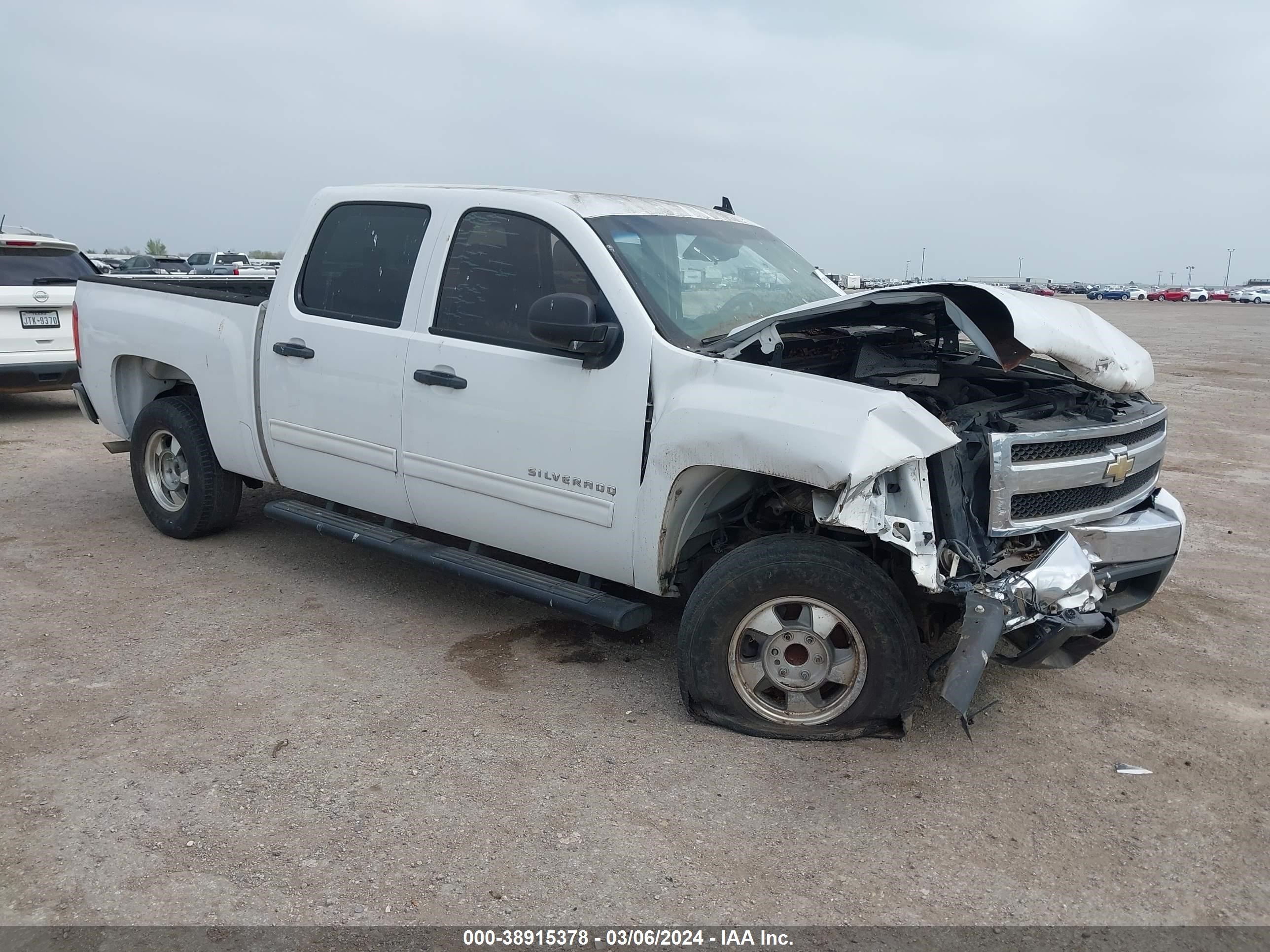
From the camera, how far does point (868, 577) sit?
140 inches

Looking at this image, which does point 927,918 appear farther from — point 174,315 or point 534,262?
point 174,315

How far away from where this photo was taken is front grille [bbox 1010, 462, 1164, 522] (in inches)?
142

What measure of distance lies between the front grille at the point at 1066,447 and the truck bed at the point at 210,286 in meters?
3.78

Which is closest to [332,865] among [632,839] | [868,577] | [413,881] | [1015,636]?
[413,881]

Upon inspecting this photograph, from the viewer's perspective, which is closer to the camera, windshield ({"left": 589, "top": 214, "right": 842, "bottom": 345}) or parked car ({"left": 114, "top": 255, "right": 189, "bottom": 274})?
windshield ({"left": 589, "top": 214, "right": 842, "bottom": 345})

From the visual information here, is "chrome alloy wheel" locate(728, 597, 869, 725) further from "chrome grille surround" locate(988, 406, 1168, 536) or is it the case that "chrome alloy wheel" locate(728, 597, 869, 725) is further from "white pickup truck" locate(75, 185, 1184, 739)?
"chrome grille surround" locate(988, 406, 1168, 536)

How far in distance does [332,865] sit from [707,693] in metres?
1.45

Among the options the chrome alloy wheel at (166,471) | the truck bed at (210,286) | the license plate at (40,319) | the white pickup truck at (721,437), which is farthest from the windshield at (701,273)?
the license plate at (40,319)

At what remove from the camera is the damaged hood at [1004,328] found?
3.60 meters

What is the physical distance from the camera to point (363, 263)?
4.95 metres

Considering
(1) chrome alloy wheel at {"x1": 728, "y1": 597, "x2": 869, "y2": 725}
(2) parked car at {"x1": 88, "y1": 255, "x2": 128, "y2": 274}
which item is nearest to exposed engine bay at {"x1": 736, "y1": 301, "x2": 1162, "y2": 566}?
(1) chrome alloy wheel at {"x1": 728, "y1": 597, "x2": 869, "y2": 725}

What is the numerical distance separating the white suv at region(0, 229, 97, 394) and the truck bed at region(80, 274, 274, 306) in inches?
72.4

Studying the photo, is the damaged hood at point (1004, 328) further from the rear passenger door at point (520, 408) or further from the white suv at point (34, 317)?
the white suv at point (34, 317)

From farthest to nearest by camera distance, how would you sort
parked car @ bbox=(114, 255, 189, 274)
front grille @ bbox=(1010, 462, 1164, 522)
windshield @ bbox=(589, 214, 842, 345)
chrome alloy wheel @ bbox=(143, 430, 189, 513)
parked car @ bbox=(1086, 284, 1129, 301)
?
parked car @ bbox=(1086, 284, 1129, 301), parked car @ bbox=(114, 255, 189, 274), chrome alloy wheel @ bbox=(143, 430, 189, 513), windshield @ bbox=(589, 214, 842, 345), front grille @ bbox=(1010, 462, 1164, 522)
